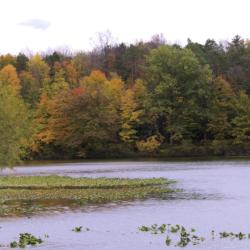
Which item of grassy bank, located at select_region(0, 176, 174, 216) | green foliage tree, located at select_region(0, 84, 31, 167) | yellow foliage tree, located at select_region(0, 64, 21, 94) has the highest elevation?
yellow foliage tree, located at select_region(0, 64, 21, 94)

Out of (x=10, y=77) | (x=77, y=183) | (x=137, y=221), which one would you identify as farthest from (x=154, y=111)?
(x=137, y=221)

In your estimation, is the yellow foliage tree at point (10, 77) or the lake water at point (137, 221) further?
the yellow foliage tree at point (10, 77)

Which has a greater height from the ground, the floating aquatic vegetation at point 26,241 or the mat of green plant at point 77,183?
the mat of green plant at point 77,183

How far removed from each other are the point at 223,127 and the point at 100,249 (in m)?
80.6

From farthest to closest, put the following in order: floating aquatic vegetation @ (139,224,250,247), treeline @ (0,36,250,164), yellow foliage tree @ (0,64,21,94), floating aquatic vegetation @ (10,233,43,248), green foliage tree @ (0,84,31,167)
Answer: yellow foliage tree @ (0,64,21,94) → treeline @ (0,36,250,164) → green foliage tree @ (0,84,31,167) → floating aquatic vegetation @ (10,233,43,248) → floating aquatic vegetation @ (139,224,250,247)

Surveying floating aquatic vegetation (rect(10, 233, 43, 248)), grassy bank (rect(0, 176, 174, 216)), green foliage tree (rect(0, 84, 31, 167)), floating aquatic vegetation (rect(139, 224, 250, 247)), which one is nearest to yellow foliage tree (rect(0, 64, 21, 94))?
green foliage tree (rect(0, 84, 31, 167))

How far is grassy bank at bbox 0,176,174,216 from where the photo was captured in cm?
3586

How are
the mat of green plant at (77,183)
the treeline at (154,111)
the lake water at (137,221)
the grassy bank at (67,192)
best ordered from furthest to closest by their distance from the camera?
the treeline at (154,111) < the mat of green plant at (77,183) < the grassy bank at (67,192) < the lake water at (137,221)

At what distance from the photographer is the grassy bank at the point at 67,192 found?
3586 centimetres

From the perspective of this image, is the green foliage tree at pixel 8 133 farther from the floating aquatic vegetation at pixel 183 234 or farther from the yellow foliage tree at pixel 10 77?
the yellow foliage tree at pixel 10 77

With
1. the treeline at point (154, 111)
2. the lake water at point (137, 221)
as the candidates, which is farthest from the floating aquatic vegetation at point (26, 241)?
the treeline at point (154, 111)

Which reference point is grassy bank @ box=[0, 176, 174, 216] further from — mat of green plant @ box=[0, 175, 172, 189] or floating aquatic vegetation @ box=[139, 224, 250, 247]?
floating aquatic vegetation @ box=[139, 224, 250, 247]

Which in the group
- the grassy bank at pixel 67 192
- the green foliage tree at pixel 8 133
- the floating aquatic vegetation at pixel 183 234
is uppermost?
the green foliage tree at pixel 8 133

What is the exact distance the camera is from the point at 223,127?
3974 inches
